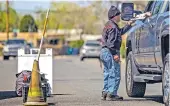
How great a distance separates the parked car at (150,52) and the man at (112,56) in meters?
0.52

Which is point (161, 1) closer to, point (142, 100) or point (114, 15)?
point (114, 15)

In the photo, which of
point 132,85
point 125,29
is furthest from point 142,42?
point 132,85

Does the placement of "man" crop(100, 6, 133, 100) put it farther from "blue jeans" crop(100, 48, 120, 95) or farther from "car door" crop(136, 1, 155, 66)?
"car door" crop(136, 1, 155, 66)

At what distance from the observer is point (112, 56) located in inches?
483

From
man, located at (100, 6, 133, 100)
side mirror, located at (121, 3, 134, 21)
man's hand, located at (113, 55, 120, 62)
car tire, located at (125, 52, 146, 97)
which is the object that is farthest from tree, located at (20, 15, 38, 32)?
man's hand, located at (113, 55, 120, 62)

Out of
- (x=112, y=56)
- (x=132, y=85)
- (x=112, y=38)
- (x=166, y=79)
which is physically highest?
(x=112, y=38)

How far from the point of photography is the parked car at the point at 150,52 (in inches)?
412

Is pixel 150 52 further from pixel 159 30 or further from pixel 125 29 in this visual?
pixel 125 29

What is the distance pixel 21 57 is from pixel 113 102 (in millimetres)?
2924

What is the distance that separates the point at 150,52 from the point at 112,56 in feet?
3.38

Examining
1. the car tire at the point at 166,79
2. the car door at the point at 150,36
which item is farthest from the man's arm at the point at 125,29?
the car tire at the point at 166,79

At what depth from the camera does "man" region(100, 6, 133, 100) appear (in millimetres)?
12211

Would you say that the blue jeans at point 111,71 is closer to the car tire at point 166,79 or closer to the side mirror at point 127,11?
the side mirror at point 127,11

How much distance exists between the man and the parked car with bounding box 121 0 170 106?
1.71 feet
